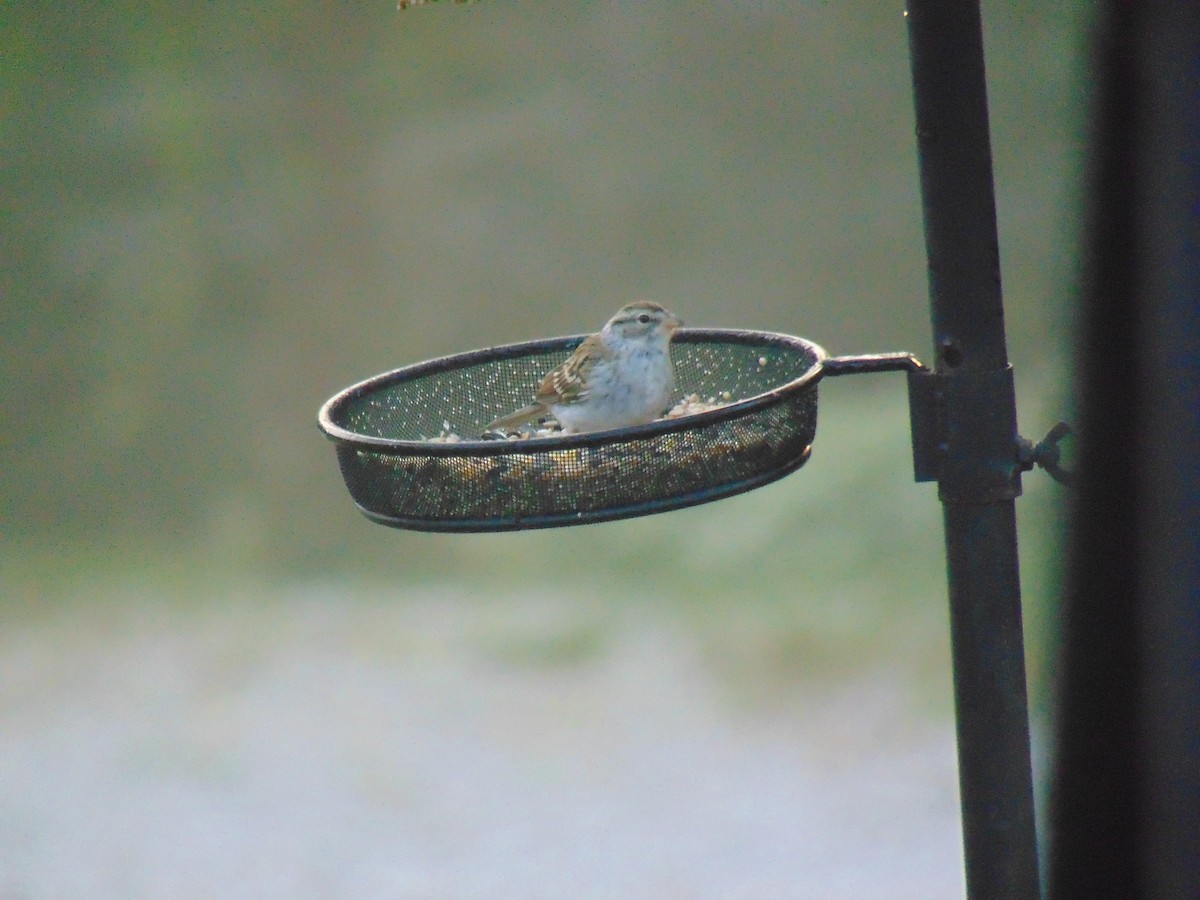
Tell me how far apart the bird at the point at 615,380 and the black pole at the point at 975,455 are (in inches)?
24.3

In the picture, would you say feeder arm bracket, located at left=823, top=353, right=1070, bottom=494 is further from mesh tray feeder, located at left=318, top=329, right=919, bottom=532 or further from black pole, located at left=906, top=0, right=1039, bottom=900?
mesh tray feeder, located at left=318, top=329, right=919, bottom=532

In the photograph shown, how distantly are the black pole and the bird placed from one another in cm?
62

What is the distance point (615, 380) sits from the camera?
6.96ft

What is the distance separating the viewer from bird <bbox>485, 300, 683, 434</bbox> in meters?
2.13

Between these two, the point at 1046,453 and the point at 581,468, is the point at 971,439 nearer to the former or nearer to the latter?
the point at 1046,453

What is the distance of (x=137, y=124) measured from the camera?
452 centimetres

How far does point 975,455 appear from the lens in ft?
5.20

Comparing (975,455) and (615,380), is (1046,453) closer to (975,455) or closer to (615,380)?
(975,455)

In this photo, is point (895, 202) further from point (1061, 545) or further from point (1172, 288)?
point (1172, 288)

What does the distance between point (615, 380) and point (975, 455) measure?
2.17ft

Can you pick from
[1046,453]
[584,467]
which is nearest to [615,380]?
[584,467]

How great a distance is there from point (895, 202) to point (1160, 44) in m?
2.67

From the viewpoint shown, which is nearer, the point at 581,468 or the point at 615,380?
the point at 581,468

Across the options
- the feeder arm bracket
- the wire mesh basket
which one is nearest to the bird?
the wire mesh basket
